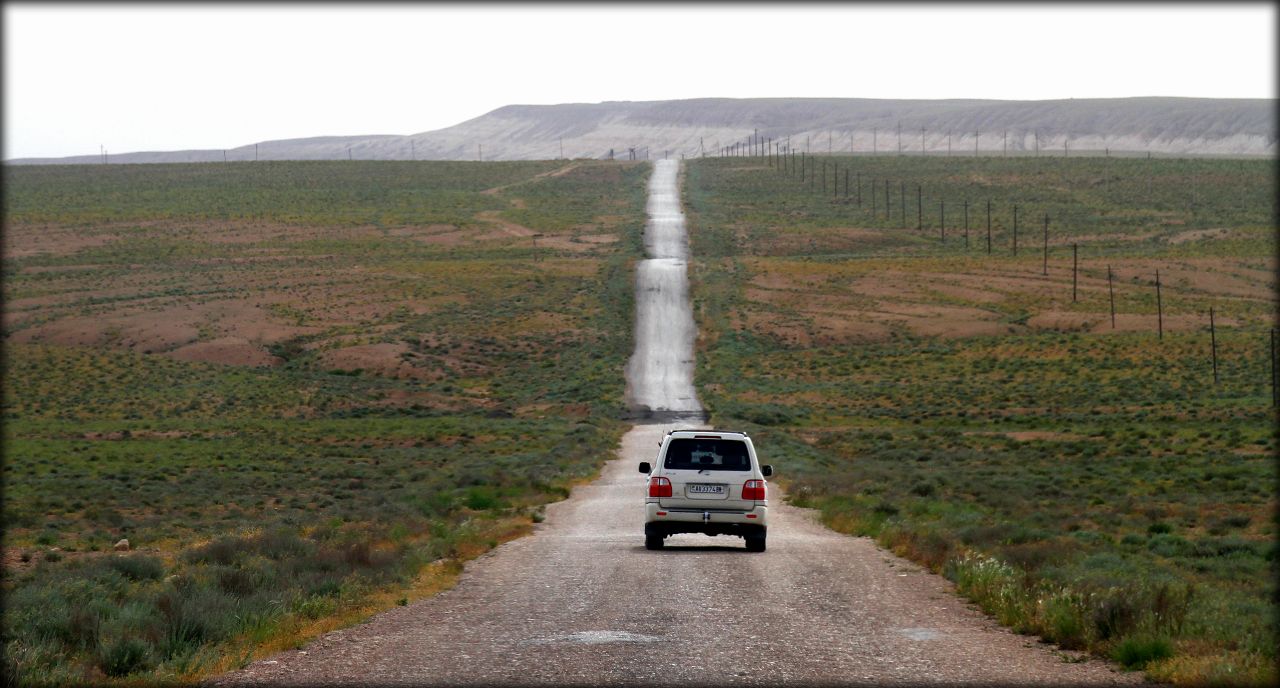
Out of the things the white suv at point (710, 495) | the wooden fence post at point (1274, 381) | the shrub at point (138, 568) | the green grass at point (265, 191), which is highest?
the green grass at point (265, 191)

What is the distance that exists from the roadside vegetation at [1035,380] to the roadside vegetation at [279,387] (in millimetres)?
7556

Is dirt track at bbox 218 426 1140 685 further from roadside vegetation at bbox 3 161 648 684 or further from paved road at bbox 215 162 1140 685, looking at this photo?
roadside vegetation at bbox 3 161 648 684

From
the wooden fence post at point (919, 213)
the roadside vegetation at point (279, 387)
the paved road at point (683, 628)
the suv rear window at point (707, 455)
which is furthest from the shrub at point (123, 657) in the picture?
the wooden fence post at point (919, 213)

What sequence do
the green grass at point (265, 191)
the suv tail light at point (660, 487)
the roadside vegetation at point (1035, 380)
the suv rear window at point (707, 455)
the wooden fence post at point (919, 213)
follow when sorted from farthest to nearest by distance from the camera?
the green grass at point (265, 191) < the wooden fence post at point (919, 213) < the suv rear window at point (707, 455) < the suv tail light at point (660, 487) < the roadside vegetation at point (1035, 380)

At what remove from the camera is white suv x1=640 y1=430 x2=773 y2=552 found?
19562 millimetres

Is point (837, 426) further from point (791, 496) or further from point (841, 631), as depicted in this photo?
point (841, 631)

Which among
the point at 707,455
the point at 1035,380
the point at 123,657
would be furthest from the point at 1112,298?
the point at 123,657

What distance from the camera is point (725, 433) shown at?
800 inches

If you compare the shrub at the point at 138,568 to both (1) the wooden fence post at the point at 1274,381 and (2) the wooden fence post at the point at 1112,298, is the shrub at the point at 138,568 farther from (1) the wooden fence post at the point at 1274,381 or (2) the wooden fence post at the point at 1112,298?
(2) the wooden fence post at the point at 1112,298

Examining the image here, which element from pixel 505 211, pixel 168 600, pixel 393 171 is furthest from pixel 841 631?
pixel 393 171

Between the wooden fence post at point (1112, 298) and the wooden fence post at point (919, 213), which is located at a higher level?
the wooden fence post at point (919, 213)

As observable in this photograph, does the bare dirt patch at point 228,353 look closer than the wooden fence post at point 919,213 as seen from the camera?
Yes

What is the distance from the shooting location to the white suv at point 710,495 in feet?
64.2

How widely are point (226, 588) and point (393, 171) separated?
14565 cm
